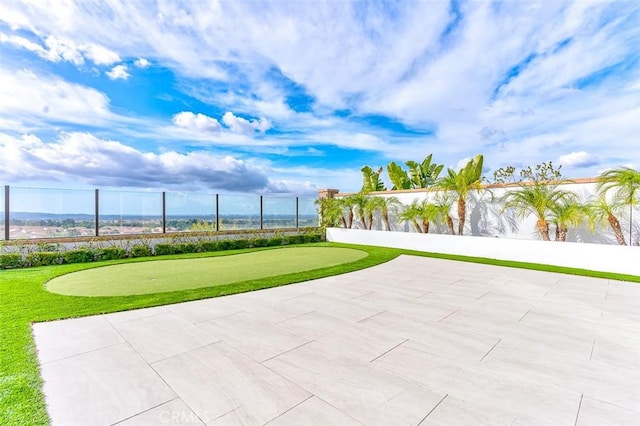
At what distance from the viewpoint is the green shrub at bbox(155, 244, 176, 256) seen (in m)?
9.88

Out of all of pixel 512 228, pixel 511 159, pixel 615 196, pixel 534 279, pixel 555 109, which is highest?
pixel 555 109

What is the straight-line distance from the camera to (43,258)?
7922 millimetres

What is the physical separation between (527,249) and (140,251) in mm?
12117

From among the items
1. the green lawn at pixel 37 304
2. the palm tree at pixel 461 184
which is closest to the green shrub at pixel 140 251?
the green lawn at pixel 37 304

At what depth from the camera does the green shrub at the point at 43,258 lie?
7.76 metres

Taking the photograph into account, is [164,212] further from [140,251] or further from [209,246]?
[209,246]

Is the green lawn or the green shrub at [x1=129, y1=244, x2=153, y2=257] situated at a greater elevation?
the green shrub at [x1=129, y1=244, x2=153, y2=257]

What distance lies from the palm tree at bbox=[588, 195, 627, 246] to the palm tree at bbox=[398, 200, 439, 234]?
4.20 metres

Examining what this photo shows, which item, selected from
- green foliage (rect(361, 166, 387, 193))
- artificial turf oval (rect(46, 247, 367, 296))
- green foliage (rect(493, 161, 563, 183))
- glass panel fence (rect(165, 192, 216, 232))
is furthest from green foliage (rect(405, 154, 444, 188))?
glass panel fence (rect(165, 192, 216, 232))

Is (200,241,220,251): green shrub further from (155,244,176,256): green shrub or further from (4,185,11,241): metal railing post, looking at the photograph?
(4,185,11,241): metal railing post

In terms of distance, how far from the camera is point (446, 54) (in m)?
8.57

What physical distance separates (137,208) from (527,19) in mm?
13242

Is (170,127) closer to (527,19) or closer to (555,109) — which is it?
(527,19)

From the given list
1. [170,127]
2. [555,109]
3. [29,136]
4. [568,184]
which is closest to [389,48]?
[555,109]
